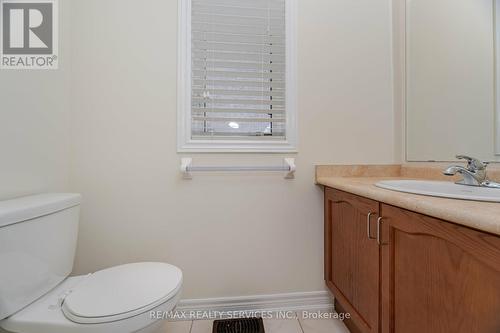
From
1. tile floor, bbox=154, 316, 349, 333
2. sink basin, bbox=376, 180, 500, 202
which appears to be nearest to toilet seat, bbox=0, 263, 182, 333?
tile floor, bbox=154, 316, 349, 333

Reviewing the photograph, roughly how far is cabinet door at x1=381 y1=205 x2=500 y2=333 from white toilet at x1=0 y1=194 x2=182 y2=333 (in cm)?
80

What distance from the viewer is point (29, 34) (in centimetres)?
117

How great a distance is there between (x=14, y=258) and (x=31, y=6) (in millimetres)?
1198

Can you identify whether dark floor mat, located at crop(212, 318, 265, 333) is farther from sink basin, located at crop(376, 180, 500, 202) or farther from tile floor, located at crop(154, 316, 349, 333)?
sink basin, located at crop(376, 180, 500, 202)

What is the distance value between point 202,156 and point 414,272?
1066mm

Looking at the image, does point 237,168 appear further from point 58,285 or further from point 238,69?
point 58,285

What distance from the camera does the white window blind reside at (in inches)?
54.9

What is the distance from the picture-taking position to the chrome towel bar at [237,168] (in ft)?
4.32

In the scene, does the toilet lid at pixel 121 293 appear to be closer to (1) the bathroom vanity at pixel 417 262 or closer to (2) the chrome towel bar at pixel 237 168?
(2) the chrome towel bar at pixel 237 168

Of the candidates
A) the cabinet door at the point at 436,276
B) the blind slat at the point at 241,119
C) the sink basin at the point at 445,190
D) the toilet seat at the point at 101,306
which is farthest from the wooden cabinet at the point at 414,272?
the toilet seat at the point at 101,306

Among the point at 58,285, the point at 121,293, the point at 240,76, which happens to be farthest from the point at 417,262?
the point at 58,285

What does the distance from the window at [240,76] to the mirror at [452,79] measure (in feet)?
2.36

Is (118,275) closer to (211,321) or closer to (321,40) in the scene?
(211,321)

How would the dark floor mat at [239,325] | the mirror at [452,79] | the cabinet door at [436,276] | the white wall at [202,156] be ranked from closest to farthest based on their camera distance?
the cabinet door at [436,276] < the mirror at [452,79] < the dark floor mat at [239,325] < the white wall at [202,156]
